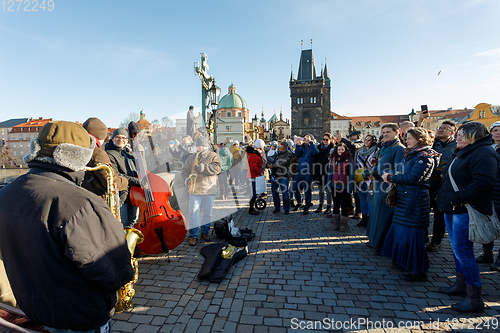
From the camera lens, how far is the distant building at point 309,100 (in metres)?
63.2

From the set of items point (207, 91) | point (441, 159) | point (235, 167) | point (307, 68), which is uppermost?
point (307, 68)

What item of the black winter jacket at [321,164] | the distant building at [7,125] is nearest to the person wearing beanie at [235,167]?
the black winter jacket at [321,164]

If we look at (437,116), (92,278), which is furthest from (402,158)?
(437,116)

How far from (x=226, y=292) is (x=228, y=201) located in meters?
5.39

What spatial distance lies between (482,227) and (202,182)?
4.16 metres

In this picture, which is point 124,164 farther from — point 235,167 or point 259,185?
point 235,167

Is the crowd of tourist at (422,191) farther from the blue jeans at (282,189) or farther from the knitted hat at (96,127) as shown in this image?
the knitted hat at (96,127)

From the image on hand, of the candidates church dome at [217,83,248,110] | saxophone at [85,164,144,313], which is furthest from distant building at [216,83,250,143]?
saxophone at [85,164,144,313]

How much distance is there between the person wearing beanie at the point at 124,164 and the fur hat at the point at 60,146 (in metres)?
2.48

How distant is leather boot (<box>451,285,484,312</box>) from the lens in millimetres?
2758

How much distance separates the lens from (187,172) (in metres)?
5.27

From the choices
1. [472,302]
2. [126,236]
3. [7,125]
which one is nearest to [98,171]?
[126,236]

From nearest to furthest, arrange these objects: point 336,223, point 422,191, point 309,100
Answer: point 422,191 < point 336,223 < point 309,100

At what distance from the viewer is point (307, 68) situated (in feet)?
214
